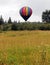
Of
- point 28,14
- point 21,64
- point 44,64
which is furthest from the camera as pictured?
point 28,14

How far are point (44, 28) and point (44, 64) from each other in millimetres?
81694

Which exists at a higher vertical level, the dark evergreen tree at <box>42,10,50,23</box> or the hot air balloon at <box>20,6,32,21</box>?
the hot air balloon at <box>20,6,32,21</box>

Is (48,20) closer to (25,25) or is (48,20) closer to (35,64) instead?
(25,25)

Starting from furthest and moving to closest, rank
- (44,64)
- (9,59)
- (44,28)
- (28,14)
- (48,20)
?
(48,20) → (44,28) → (28,14) → (9,59) → (44,64)

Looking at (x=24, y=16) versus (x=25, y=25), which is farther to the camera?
(x=25, y=25)

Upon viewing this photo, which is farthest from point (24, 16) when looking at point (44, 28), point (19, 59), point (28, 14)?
point (19, 59)

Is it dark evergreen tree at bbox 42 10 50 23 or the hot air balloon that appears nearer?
the hot air balloon

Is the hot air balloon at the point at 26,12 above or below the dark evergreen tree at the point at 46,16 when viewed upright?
above

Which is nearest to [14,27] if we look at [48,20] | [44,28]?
[44,28]

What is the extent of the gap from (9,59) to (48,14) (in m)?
118

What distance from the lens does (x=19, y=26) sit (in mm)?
98500

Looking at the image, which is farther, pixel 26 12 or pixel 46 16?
pixel 46 16

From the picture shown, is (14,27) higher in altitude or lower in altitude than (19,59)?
lower

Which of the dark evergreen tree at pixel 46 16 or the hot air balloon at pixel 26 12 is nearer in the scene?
the hot air balloon at pixel 26 12
